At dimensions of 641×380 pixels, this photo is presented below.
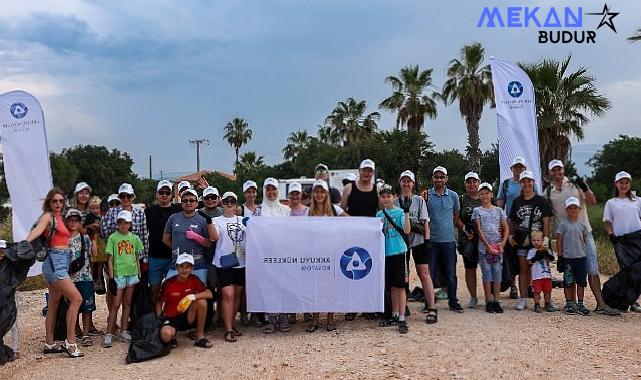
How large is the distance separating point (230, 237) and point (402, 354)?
94.6 inches

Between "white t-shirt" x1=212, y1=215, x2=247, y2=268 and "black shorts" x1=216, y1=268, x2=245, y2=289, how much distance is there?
0.07m

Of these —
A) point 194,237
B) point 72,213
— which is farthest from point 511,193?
point 72,213

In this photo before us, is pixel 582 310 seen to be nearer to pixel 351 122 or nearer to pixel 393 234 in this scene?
pixel 393 234

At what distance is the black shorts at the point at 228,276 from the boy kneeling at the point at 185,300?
232mm

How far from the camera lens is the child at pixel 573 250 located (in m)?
7.66

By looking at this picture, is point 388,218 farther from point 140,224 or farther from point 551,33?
point 551,33

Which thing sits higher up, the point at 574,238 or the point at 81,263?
the point at 574,238

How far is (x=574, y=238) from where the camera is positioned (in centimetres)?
768

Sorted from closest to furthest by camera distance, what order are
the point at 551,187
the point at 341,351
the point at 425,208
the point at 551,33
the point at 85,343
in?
1. the point at 341,351
2. the point at 85,343
3. the point at 425,208
4. the point at 551,187
5. the point at 551,33

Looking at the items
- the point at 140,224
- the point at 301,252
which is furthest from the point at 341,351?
the point at 140,224

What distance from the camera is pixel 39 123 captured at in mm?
8977

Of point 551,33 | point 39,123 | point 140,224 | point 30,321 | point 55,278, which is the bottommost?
point 30,321

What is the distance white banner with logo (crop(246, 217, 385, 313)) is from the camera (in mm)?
7141

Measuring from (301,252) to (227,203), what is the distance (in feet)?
3.55
